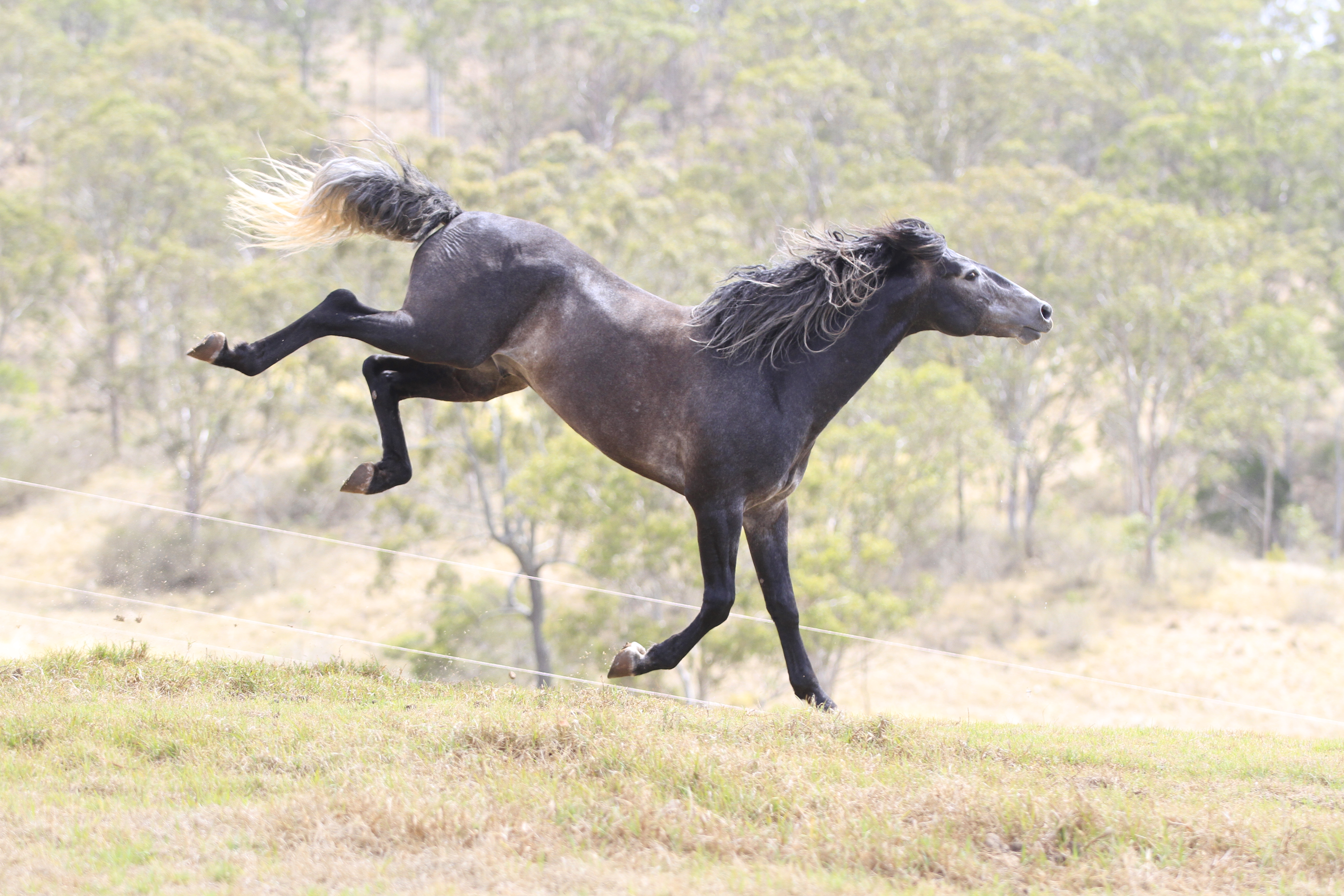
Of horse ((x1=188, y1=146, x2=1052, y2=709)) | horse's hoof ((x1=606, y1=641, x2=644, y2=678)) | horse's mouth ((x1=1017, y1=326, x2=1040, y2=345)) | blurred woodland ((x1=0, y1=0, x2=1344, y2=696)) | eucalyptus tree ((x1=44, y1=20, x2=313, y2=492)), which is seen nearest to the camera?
horse's hoof ((x1=606, y1=641, x2=644, y2=678))

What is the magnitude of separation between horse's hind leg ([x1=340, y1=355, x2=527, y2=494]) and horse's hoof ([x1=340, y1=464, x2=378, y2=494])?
0.04 feet

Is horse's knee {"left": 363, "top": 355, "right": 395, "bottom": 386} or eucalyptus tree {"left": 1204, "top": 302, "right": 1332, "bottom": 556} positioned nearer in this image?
horse's knee {"left": 363, "top": 355, "right": 395, "bottom": 386}

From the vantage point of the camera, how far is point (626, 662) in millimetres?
5469

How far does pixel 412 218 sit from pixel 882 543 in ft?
67.0

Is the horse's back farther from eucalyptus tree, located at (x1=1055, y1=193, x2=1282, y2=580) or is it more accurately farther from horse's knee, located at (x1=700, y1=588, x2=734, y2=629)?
eucalyptus tree, located at (x1=1055, y1=193, x2=1282, y2=580)

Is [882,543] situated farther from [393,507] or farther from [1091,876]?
[1091,876]

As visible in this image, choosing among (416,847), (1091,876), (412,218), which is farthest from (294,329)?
(1091,876)

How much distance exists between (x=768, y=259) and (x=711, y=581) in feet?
51.5

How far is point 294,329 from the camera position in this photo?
5.86 meters

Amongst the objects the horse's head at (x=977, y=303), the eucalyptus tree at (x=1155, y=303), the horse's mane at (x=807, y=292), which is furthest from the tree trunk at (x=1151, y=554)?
the horse's mane at (x=807, y=292)

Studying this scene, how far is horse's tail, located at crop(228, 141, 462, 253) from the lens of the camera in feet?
20.3

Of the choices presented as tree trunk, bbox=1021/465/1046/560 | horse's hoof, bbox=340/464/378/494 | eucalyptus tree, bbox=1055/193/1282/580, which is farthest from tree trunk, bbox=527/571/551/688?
horse's hoof, bbox=340/464/378/494

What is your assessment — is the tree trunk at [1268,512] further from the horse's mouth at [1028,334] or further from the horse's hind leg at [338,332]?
the horse's hind leg at [338,332]

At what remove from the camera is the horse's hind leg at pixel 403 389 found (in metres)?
6.30
